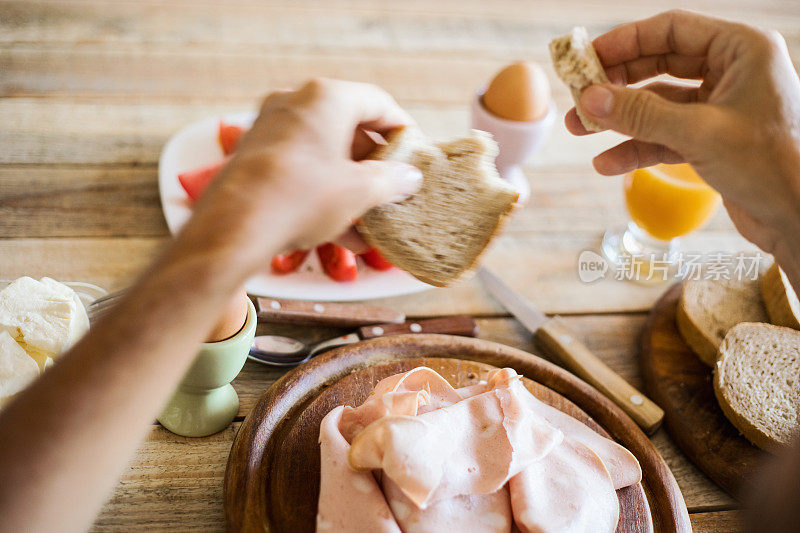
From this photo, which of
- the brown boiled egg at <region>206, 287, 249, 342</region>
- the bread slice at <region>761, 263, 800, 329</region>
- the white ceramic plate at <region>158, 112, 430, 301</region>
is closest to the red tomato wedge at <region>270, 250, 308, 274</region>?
the white ceramic plate at <region>158, 112, 430, 301</region>

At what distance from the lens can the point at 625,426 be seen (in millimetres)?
1223

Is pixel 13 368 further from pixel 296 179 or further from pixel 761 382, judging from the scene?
pixel 761 382

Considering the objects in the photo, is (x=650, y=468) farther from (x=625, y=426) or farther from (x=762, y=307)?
(x=762, y=307)

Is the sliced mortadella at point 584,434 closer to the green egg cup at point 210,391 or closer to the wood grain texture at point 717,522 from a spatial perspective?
the wood grain texture at point 717,522

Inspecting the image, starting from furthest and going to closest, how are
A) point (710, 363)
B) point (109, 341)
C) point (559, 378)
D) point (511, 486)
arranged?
point (710, 363)
point (559, 378)
point (511, 486)
point (109, 341)

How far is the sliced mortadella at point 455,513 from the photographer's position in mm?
928

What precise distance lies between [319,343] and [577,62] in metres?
0.72

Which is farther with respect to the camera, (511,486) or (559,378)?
(559,378)

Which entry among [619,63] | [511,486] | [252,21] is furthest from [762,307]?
[252,21]

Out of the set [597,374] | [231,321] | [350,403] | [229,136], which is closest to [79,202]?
[229,136]

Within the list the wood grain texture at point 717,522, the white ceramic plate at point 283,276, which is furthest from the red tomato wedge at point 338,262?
the wood grain texture at point 717,522

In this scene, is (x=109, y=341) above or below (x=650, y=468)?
above

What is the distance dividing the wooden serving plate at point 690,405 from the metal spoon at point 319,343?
401mm

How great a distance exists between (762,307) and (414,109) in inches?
44.0
